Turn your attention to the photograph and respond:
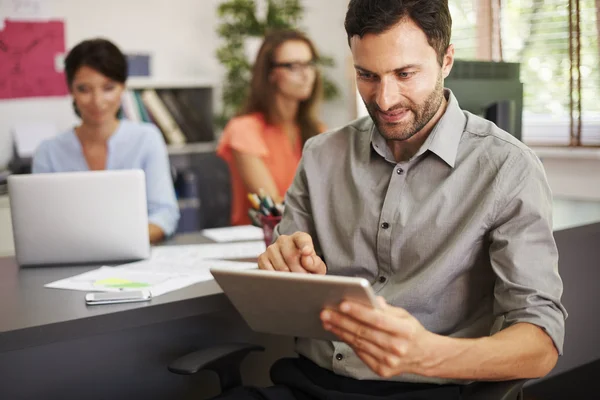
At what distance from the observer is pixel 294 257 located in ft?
4.73

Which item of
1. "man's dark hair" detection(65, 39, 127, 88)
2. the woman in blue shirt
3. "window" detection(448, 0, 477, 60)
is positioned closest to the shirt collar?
the woman in blue shirt

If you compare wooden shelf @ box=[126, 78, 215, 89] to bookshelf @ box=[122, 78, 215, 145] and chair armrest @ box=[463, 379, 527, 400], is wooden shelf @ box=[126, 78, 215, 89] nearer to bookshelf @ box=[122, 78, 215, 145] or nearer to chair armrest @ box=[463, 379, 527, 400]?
bookshelf @ box=[122, 78, 215, 145]

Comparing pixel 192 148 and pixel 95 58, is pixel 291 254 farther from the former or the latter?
pixel 192 148

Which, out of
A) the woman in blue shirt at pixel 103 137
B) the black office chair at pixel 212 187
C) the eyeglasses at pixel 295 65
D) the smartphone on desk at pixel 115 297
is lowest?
the black office chair at pixel 212 187

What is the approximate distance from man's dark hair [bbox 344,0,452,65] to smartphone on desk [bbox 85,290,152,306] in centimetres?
68

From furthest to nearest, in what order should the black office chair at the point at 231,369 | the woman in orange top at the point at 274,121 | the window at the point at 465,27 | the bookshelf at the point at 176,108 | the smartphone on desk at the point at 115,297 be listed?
the bookshelf at the point at 176,108 → the window at the point at 465,27 → the woman in orange top at the point at 274,121 → the smartphone on desk at the point at 115,297 → the black office chair at the point at 231,369

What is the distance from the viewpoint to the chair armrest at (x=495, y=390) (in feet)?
3.93

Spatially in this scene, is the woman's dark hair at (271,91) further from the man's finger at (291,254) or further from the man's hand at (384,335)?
the man's hand at (384,335)

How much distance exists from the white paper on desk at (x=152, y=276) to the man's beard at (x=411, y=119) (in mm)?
558

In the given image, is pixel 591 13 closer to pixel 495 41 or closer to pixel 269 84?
pixel 495 41

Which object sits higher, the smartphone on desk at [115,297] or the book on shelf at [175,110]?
the book on shelf at [175,110]

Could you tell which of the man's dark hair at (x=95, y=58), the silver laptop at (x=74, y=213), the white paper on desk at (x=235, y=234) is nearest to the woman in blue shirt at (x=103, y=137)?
the man's dark hair at (x=95, y=58)

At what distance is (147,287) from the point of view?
5.33 feet

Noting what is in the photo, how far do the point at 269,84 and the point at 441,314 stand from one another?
1.79 m
